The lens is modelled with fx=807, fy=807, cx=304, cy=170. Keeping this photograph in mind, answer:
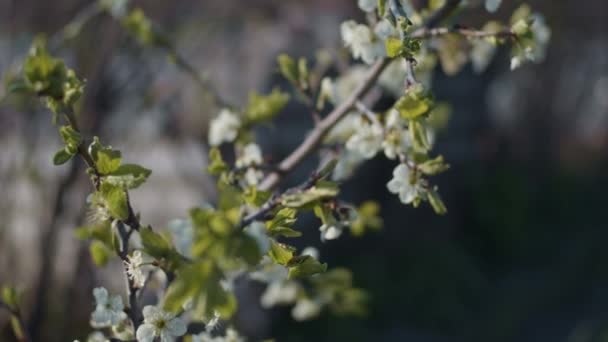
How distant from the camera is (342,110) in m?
1.34

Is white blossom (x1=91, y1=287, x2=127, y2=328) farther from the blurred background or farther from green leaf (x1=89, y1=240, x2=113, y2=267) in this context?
the blurred background

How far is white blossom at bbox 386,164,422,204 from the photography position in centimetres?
107

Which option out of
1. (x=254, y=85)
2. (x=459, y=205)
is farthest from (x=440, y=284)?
(x=254, y=85)

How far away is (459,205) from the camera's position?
19.6ft

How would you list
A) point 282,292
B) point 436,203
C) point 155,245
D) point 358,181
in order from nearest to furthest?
1. point 155,245
2. point 436,203
3. point 282,292
4. point 358,181

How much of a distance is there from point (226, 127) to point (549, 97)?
6.06m

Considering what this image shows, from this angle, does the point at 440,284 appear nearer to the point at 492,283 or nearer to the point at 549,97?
the point at 492,283

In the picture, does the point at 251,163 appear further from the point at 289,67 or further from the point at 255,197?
the point at 255,197

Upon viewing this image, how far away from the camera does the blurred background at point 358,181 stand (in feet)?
10.9

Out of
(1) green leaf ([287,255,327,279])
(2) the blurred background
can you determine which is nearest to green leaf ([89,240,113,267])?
(1) green leaf ([287,255,327,279])

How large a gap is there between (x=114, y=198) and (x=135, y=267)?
4.5 inches

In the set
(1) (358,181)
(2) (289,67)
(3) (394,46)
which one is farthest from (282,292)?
(1) (358,181)

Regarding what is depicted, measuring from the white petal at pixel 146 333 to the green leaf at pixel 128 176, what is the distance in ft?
0.58

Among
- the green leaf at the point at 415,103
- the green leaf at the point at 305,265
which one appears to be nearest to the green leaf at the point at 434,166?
the green leaf at the point at 415,103
